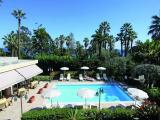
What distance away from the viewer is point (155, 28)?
165 ft

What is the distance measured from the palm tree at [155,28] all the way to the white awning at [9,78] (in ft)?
87.9

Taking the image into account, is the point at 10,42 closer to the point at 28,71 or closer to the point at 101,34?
the point at 101,34

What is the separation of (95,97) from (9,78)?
10.8 meters

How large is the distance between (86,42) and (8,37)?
1837 inches

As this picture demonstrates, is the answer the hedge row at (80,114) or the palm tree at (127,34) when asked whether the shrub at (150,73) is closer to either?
the hedge row at (80,114)

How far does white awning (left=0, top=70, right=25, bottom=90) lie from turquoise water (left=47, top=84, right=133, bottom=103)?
476 cm

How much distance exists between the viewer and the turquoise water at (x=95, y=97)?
34.4 meters

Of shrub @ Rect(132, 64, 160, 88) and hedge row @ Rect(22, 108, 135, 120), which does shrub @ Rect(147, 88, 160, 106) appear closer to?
shrub @ Rect(132, 64, 160, 88)

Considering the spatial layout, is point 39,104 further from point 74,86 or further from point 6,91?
point 74,86

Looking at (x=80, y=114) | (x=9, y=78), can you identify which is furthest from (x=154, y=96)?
(x=9, y=78)

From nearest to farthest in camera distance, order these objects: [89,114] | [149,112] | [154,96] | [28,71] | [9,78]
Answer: [149,112] < [89,114] < [154,96] < [9,78] < [28,71]

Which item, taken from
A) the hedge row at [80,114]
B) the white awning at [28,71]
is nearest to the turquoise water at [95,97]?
the white awning at [28,71]

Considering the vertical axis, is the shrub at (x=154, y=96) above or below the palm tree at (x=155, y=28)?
below

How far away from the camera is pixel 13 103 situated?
2925 cm
